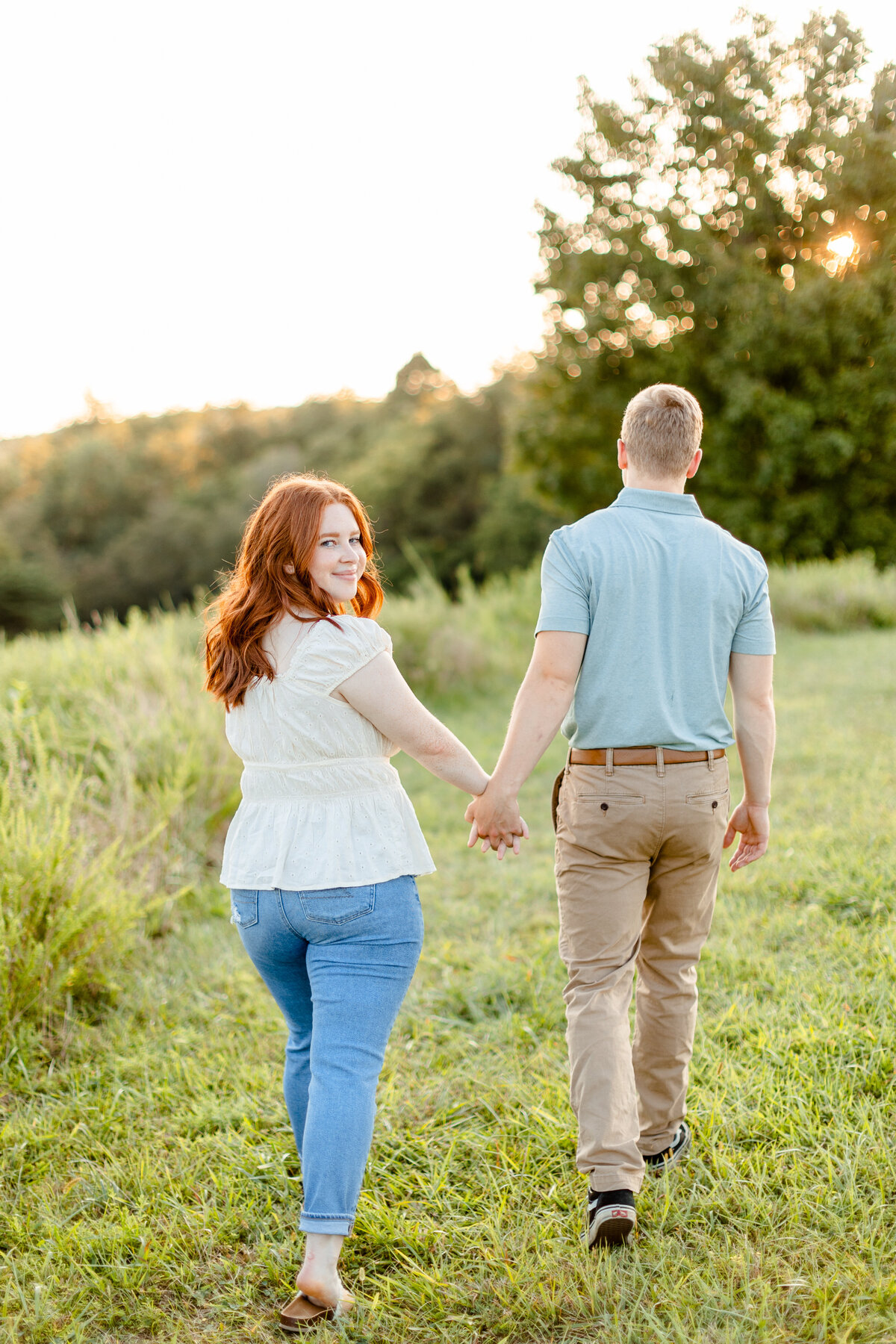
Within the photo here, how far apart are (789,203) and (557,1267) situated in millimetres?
21084

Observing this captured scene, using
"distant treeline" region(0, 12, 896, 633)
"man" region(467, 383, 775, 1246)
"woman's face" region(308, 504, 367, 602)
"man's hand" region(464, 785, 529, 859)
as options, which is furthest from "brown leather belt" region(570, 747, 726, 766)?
"distant treeline" region(0, 12, 896, 633)

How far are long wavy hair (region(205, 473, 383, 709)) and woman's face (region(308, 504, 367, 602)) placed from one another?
2 centimetres

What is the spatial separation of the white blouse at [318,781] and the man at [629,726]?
356 millimetres

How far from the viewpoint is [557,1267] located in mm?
2199

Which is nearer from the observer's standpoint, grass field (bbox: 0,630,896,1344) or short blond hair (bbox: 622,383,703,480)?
grass field (bbox: 0,630,896,1344)

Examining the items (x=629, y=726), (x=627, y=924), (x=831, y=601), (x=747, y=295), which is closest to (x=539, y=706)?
(x=629, y=726)

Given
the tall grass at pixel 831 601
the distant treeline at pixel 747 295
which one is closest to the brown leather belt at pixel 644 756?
the tall grass at pixel 831 601

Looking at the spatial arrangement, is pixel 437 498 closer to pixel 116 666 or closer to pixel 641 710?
pixel 116 666

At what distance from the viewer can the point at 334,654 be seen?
2176 mm

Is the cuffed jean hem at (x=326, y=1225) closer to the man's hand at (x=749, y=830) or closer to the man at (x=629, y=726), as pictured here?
the man at (x=629, y=726)

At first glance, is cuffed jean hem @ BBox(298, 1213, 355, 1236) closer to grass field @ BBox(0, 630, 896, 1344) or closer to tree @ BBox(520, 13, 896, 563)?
grass field @ BBox(0, 630, 896, 1344)

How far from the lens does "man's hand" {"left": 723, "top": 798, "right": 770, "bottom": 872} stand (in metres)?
2.69

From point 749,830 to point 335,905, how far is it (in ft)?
4.08

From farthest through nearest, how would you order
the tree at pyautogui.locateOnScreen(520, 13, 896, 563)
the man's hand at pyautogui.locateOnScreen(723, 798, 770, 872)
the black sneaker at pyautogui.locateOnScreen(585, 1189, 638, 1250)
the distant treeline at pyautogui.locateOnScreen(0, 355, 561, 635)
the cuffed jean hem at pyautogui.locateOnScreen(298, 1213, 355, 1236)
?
the distant treeline at pyautogui.locateOnScreen(0, 355, 561, 635) < the tree at pyautogui.locateOnScreen(520, 13, 896, 563) < the man's hand at pyautogui.locateOnScreen(723, 798, 770, 872) < the black sneaker at pyautogui.locateOnScreen(585, 1189, 638, 1250) < the cuffed jean hem at pyautogui.locateOnScreen(298, 1213, 355, 1236)
